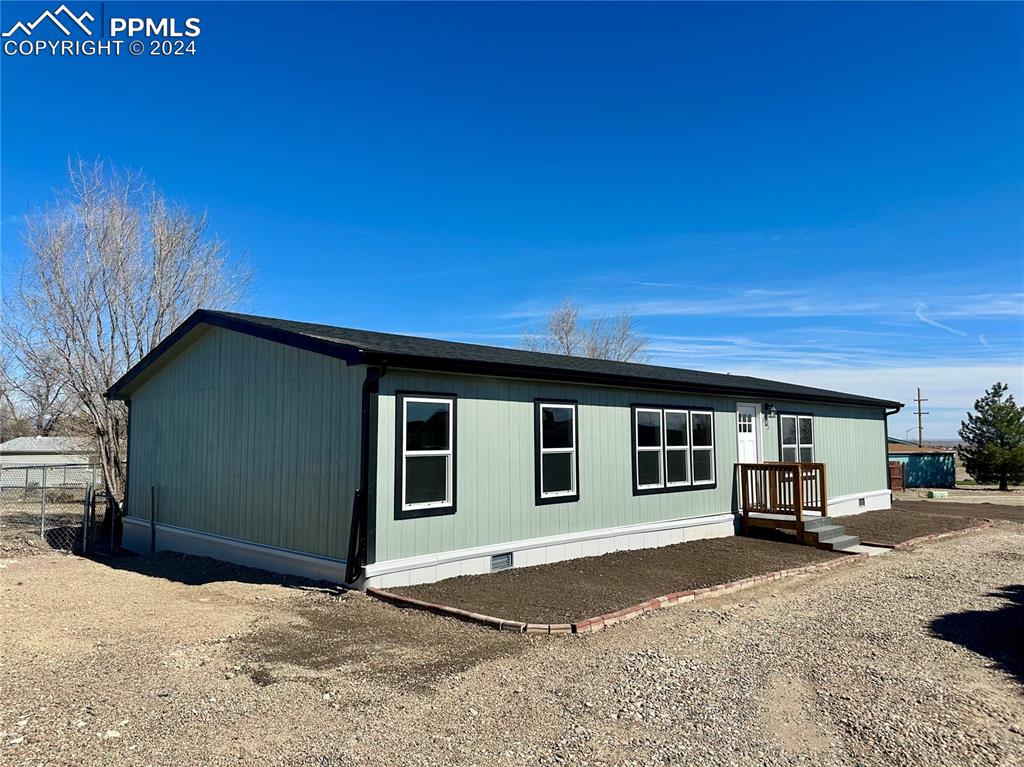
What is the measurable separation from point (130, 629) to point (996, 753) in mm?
6571

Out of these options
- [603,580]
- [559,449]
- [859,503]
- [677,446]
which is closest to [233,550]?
[559,449]

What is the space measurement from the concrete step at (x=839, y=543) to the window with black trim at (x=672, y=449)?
1.99 m

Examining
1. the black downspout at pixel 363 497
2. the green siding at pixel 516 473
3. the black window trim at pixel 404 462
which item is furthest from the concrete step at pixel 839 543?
the black downspout at pixel 363 497

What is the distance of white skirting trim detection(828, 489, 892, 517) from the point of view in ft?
47.3

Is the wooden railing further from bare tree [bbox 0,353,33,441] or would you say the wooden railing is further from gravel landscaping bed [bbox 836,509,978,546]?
bare tree [bbox 0,353,33,441]

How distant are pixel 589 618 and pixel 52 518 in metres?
14.5

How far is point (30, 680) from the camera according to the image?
4.61 metres

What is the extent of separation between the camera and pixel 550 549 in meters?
8.84

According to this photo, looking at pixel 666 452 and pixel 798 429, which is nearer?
pixel 666 452

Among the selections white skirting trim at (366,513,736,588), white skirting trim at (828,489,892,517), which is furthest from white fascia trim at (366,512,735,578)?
white skirting trim at (828,489,892,517)

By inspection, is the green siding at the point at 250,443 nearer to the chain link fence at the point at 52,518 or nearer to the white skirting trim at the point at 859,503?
the chain link fence at the point at 52,518

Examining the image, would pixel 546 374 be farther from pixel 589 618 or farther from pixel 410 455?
pixel 589 618

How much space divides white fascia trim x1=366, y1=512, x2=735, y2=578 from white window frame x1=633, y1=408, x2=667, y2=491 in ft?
2.04

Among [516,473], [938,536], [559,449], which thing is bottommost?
[938,536]
